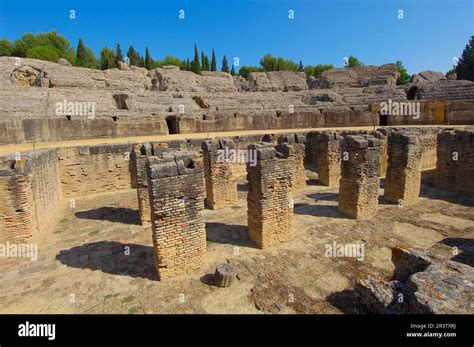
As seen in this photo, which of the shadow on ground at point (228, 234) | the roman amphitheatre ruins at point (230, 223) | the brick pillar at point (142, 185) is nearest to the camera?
the roman amphitheatre ruins at point (230, 223)

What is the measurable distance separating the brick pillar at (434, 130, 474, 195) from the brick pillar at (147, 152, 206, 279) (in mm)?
11020

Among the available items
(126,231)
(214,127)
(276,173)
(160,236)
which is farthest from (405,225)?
(214,127)

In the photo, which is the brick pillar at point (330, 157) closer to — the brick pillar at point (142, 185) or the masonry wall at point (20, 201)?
the brick pillar at point (142, 185)

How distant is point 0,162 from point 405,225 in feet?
38.2

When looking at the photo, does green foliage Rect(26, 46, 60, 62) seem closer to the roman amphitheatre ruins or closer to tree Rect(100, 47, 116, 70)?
tree Rect(100, 47, 116, 70)

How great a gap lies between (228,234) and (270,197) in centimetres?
180

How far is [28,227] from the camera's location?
708cm

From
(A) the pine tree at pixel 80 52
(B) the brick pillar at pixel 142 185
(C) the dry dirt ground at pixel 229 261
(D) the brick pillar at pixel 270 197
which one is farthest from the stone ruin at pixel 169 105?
(A) the pine tree at pixel 80 52

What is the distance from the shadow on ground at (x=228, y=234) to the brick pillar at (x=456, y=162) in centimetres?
925

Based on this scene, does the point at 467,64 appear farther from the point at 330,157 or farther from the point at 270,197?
the point at 270,197

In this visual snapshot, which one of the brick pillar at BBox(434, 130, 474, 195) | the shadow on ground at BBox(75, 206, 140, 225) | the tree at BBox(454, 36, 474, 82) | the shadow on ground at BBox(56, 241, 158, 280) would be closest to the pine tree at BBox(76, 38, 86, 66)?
the shadow on ground at BBox(75, 206, 140, 225)

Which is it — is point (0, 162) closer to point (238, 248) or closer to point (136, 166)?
point (136, 166)

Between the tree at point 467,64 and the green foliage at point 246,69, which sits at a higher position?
the green foliage at point 246,69

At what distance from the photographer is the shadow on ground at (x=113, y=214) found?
8922 mm
